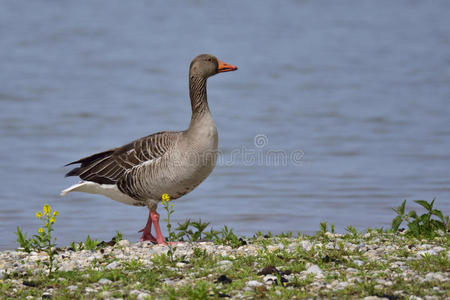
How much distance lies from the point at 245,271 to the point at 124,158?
13.3ft

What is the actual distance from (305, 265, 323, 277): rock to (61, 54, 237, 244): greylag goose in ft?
9.90

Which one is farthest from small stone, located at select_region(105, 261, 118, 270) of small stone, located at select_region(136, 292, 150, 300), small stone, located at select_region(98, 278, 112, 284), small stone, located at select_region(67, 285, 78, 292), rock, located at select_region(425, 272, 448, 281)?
rock, located at select_region(425, 272, 448, 281)

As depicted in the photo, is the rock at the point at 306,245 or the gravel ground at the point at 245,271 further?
the rock at the point at 306,245

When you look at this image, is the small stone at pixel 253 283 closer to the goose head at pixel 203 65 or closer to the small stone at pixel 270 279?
the small stone at pixel 270 279

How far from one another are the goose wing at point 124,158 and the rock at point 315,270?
3.67 metres

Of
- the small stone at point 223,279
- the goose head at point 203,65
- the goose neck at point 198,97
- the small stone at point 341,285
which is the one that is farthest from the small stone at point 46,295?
the goose head at point 203,65

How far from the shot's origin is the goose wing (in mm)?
10727

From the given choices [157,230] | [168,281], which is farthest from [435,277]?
[157,230]

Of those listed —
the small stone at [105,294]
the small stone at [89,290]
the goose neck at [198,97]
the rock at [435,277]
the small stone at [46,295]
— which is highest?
the goose neck at [198,97]

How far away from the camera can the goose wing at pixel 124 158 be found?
1073 cm

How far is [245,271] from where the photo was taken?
7.80m

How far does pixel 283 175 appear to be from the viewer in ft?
55.3

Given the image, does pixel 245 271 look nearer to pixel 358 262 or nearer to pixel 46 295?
pixel 358 262

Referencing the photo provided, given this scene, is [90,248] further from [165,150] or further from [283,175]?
[283,175]
